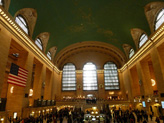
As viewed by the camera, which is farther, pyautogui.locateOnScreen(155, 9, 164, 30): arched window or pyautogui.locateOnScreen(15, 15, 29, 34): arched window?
pyautogui.locateOnScreen(155, 9, 164, 30): arched window

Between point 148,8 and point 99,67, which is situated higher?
point 148,8

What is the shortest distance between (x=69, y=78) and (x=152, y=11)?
22.6 m

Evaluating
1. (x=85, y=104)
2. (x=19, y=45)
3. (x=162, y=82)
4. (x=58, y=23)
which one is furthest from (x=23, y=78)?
(x=162, y=82)

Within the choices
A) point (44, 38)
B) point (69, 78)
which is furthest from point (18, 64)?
point (69, 78)

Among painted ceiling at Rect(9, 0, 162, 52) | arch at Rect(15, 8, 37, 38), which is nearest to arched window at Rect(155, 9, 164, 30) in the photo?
painted ceiling at Rect(9, 0, 162, 52)

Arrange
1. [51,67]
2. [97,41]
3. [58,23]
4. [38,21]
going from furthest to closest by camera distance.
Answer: [97,41] → [51,67] → [58,23] → [38,21]

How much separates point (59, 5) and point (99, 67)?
1936 cm

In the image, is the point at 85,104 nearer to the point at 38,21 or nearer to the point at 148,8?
the point at 38,21

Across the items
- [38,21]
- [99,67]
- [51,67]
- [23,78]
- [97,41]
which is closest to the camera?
[23,78]

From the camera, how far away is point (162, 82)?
14.3m

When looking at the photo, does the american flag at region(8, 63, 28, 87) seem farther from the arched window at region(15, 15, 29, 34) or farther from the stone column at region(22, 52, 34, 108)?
the arched window at region(15, 15, 29, 34)

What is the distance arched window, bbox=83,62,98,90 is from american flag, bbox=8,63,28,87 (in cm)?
1893

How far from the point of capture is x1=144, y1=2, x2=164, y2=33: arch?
1488 cm

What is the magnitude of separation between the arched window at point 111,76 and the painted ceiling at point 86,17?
939 centimetres
